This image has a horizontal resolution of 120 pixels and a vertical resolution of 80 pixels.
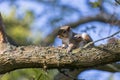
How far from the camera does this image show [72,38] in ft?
14.3

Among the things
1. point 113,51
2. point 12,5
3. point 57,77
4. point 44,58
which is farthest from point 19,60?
point 12,5

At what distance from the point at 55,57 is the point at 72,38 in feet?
2.41

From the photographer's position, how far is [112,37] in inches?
147

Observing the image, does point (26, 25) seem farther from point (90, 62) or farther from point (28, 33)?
point (90, 62)

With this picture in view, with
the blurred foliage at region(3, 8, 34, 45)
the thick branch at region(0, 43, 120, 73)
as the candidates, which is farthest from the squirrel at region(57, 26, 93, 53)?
the blurred foliage at region(3, 8, 34, 45)

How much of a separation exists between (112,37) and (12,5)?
17.1 feet

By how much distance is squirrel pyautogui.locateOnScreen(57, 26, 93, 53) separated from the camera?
4168 mm

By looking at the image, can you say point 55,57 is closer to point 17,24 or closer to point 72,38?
point 72,38

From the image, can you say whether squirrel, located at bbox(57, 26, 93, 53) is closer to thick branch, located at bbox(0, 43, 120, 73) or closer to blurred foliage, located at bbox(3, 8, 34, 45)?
thick branch, located at bbox(0, 43, 120, 73)

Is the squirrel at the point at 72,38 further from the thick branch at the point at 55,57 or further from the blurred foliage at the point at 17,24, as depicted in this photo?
the blurred foliage at the point at 17,24

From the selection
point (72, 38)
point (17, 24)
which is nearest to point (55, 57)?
point (72, 38)

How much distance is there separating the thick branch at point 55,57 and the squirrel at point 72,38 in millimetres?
267

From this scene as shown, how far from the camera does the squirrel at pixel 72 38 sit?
13.7 feet

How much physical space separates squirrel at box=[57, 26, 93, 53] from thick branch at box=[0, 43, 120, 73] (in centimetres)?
27
